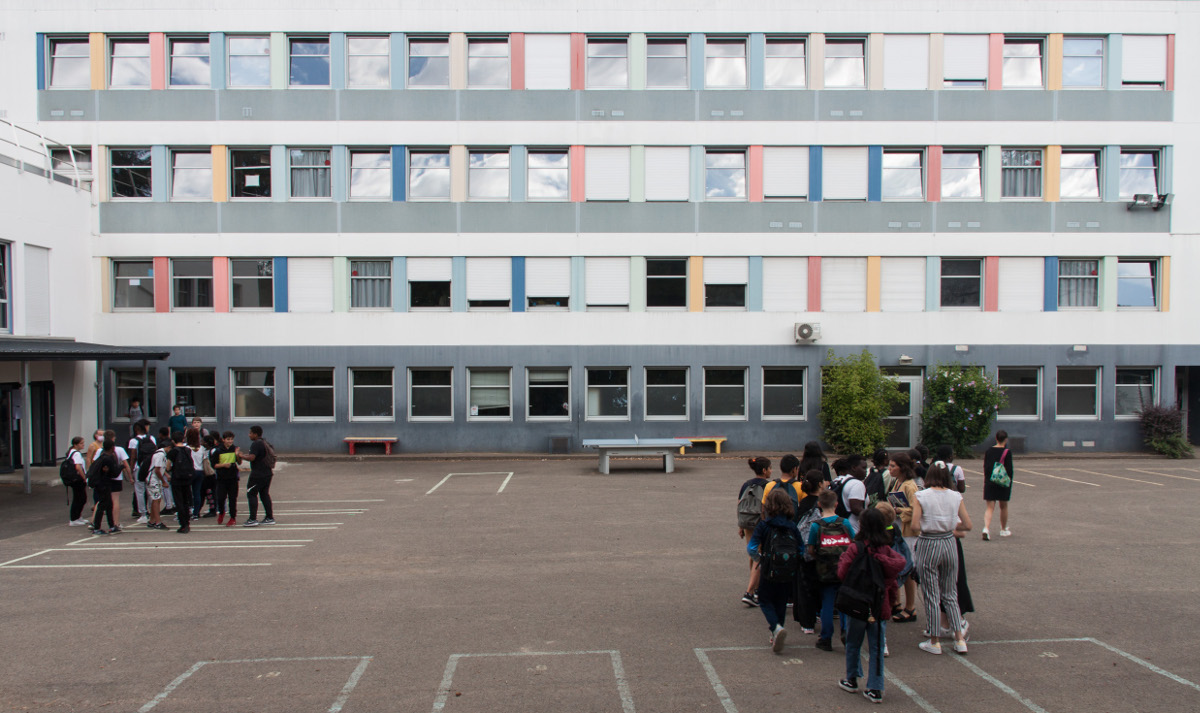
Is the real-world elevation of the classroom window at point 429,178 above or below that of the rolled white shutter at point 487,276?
above

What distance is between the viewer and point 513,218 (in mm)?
22234

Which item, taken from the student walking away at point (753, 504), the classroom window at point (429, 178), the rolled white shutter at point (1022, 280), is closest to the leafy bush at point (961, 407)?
the rolled white shutter at point (1022, 280)

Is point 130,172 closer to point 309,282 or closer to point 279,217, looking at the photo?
point 279,217

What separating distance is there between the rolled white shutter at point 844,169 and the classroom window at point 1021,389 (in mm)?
7215

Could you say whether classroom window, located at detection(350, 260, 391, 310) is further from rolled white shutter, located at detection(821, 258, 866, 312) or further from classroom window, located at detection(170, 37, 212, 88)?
rolled white shutter, located at detection(821, 258, 866, 312)

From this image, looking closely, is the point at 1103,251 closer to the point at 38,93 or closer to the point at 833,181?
the point at 833,181

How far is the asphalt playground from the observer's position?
5.76 m

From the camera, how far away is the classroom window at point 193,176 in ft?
73.0

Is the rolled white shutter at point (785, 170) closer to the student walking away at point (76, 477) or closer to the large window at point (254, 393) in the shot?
Answer: the large window at point (254, 393)

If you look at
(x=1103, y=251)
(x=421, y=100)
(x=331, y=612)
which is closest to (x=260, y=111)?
(x=421, y=100)

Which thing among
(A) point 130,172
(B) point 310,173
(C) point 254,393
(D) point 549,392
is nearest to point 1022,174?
(D) point 549,392

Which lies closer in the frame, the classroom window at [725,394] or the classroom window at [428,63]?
the classroom window at [428,63]

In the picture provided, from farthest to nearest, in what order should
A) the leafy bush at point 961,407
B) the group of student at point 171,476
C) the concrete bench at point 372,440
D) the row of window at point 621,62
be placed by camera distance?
the row of window at point 621,62
the concrete bench at point 372,440
the leafy bush at point 961,407
the group of student at point 171,476

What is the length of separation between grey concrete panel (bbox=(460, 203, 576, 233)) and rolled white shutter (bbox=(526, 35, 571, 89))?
3765 mm
